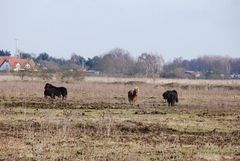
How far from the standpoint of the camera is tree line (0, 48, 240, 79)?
113000mm

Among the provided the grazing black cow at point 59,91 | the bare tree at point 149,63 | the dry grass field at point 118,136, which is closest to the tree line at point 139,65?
the bare tree at point 149,63

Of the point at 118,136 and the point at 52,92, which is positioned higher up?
the point at 52,92

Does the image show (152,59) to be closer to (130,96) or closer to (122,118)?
(130,96)

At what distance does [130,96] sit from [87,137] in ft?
63.9

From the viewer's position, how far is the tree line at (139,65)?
113m

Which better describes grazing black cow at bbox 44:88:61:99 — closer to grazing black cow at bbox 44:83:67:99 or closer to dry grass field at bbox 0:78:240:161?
grazing black cow at bbox 44:83:67:99

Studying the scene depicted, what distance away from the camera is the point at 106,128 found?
20.4 m

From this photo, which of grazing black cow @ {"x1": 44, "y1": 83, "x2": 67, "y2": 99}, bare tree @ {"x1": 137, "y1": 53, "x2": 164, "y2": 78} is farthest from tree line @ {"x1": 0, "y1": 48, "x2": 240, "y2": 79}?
grazing black cow @ {"x1": 44, "y1": 83, "x2": 67, "y2": 99}

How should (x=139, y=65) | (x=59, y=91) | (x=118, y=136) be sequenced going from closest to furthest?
1. (x=118, y=136)
2. (x=59, y=91)
3. (x=139, y=65)

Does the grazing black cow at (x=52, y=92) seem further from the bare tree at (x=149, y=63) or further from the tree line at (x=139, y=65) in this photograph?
the bare tree at (x=149, y=63)

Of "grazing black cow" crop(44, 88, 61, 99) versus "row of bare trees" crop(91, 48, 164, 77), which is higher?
"row of bare trees" crop(91, 48, 164, 77)

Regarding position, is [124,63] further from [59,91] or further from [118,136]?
[118,136]

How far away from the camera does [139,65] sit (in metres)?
129

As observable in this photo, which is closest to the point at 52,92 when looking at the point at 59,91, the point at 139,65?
the point at 59,91
